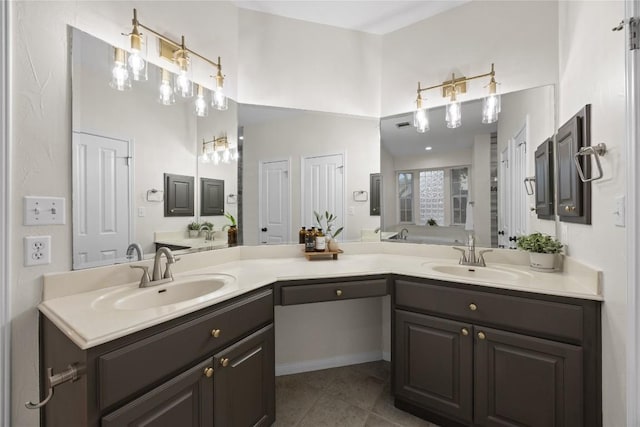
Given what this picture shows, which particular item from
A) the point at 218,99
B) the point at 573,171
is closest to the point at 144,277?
the point at 218,99

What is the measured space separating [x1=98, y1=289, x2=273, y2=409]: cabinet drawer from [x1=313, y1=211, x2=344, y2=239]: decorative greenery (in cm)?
103

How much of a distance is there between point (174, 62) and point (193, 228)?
992mm

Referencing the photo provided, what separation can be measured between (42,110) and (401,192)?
7.09ft

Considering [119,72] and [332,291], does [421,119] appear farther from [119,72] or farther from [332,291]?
[119,72]

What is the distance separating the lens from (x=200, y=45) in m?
1.91

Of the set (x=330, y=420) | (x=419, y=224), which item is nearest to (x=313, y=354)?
(x=330, y=420)

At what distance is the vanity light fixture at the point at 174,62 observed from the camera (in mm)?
1506

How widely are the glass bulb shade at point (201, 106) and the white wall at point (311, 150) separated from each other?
12.7 inches

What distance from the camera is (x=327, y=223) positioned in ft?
7.80

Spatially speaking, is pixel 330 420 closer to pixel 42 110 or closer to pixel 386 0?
pixel 42 110

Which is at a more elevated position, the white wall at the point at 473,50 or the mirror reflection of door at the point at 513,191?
the white wall at the point at 473,50

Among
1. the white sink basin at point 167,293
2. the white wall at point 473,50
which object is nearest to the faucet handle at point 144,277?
the white sink basin at point 167,293

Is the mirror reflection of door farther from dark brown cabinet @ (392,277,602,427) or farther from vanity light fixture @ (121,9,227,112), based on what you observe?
vanity light fixture @ (121,9,227,112)

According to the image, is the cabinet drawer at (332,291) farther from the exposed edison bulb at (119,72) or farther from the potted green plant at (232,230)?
the exposed edison bulb at (119,72)
